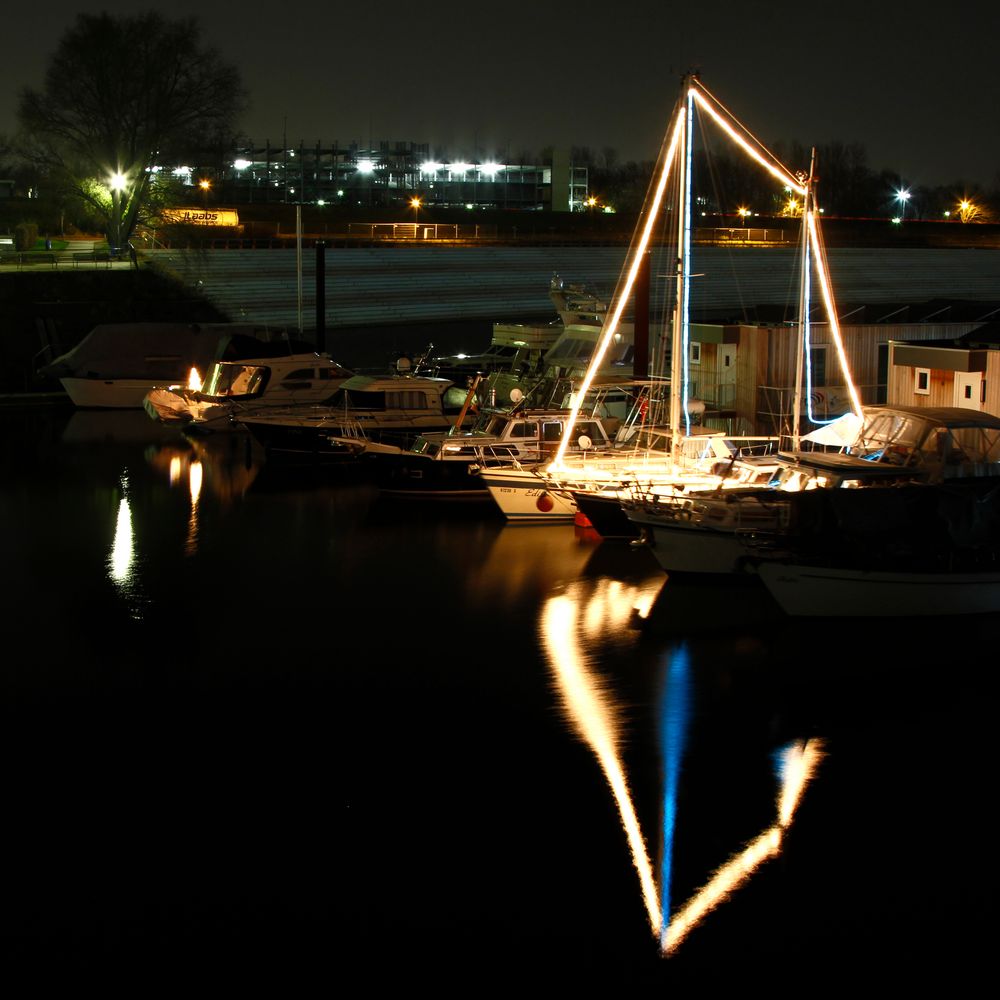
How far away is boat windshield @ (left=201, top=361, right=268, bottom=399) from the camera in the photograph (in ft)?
93.7

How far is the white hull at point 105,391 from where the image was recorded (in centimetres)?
3403

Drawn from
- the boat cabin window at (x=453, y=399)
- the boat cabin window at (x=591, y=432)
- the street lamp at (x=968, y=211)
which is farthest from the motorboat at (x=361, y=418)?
the street lamp at (x=968, y=211)

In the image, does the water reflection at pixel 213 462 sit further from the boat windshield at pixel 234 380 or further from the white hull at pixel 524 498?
the white hull at pixel 524 498

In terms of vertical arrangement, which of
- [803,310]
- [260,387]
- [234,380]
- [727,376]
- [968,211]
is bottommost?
[260,387]

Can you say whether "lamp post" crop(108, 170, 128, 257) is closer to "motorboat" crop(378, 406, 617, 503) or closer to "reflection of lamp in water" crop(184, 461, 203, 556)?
"reflection of lamp in water" crop(184, 461, 203, 556)

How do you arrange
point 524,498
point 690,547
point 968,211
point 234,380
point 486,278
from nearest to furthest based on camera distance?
point 690,547 < point 524,498 < point 234,380 < point 486,278 < point 968,211

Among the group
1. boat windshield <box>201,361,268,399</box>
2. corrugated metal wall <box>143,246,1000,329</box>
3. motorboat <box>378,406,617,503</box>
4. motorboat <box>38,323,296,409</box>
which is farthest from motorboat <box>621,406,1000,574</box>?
corrugated metal wall <box>143,246,1000,329</box>

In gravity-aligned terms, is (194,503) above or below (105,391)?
below

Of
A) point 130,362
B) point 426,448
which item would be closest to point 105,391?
point 130,362

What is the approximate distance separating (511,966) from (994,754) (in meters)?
5.61

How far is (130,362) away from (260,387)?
7.53 m

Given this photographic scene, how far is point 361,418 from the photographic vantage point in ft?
83.6

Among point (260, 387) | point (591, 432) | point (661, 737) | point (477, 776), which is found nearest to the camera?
point (477, 776)

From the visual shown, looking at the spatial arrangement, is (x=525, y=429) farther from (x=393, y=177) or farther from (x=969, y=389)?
(x=393, y=177)
